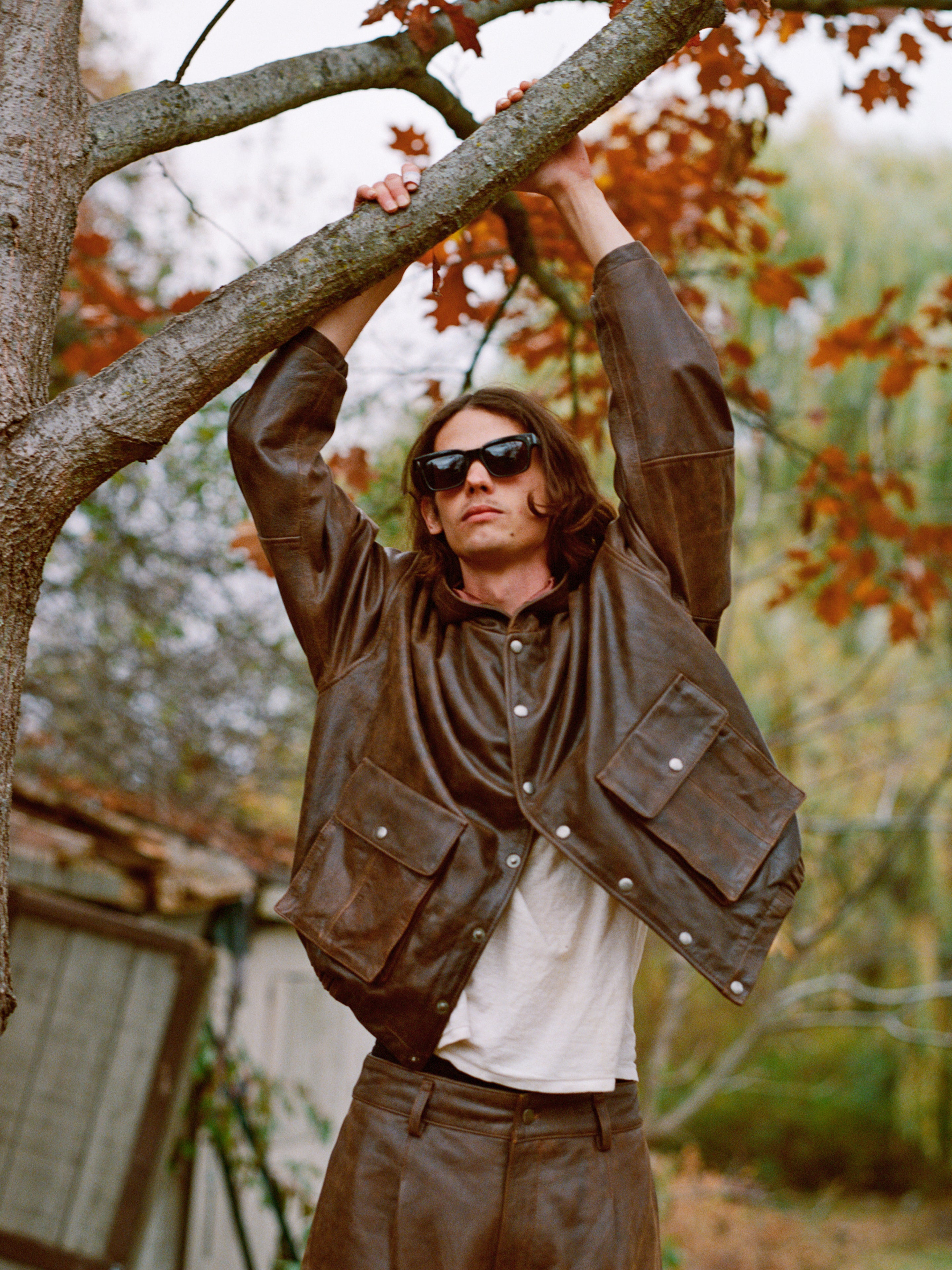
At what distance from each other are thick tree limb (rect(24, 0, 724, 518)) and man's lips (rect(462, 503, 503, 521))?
0.43 meters

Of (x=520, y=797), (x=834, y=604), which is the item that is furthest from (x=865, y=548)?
(x=520, y=797)

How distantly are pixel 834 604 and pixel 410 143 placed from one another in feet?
7.22

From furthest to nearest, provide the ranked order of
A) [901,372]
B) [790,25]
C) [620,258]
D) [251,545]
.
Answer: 1. [901,372]
2. [251,545]
3. [790,25]
4. [620,258]

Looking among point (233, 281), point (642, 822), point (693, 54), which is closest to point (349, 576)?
point (233, 281)

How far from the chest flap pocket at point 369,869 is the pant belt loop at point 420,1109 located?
189 millimetres

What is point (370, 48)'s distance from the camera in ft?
7.38

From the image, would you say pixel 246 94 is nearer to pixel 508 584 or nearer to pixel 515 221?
pixel 515 221

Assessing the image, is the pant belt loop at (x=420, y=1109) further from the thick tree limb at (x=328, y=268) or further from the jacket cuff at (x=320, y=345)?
the jacket cuff at (x=320, y=345)

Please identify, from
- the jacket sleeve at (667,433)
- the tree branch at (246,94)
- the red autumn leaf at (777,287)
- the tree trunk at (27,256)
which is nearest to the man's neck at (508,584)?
the jacket sleeve at (667,433)

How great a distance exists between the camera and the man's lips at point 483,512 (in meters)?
2.04

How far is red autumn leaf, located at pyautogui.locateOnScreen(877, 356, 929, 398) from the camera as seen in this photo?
405 cm

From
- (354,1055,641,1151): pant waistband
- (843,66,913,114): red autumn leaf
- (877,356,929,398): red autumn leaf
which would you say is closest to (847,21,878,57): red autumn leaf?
(843,66,913,114): red autumn leaf

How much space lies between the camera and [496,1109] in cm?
178

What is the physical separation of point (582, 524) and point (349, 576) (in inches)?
→ 17.3
